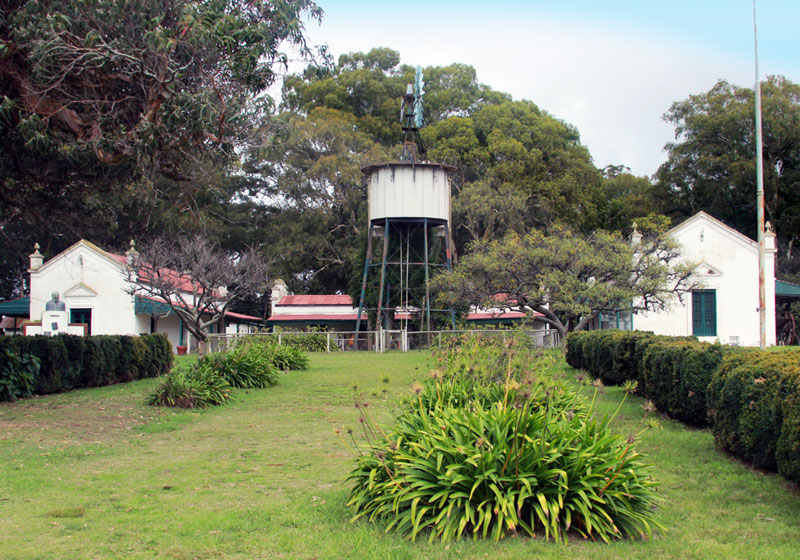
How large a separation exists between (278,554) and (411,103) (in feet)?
117

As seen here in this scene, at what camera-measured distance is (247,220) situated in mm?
54562

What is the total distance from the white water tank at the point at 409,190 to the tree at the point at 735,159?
867 inches

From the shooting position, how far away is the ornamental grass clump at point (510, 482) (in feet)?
19.5

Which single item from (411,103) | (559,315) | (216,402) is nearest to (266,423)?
(216,402)

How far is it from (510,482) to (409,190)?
103 ft

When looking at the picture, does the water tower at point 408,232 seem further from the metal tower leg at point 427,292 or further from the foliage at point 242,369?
the foliage at point 242,369

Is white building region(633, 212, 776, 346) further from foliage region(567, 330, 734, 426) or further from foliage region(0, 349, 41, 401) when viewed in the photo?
foliage region(0, 349, 41, 401)

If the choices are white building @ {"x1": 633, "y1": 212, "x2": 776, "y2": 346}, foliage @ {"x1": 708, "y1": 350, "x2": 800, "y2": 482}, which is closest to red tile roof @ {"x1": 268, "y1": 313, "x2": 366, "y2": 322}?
white building @ {"x1": 633, "y1": 212, "x2": 776, "y2": 346}

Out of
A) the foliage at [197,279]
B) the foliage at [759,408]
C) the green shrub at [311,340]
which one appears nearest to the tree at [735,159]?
the green shrub at [311,340]

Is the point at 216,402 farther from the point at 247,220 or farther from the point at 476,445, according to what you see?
the point at 247,220

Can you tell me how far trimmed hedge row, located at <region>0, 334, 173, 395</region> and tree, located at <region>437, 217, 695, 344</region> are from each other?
13.5 meters

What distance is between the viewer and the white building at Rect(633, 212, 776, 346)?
3569 centimetres

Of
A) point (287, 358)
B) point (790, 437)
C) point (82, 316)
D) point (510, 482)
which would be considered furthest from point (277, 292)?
point (510, 482)

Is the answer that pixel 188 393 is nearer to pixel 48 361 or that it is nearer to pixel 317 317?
pixel 48 361
